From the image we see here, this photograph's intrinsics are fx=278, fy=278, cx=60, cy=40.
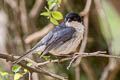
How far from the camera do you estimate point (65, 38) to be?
2941 mm

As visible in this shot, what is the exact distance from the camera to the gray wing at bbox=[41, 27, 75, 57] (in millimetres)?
2809

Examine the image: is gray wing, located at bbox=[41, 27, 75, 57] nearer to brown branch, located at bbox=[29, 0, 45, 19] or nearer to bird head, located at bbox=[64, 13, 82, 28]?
bird head, located at bbox=[64, 13, 82, 28]

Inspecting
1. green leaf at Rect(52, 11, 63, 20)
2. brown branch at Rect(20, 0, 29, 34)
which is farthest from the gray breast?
brown branch at Rect(20, 0, 29, 34)

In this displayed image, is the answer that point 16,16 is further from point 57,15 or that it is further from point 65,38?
point 57,15

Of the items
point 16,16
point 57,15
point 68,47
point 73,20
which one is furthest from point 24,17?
point 57,15

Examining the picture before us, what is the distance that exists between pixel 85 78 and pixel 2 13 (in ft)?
5.37

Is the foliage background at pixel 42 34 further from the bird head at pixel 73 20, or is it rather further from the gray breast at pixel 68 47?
the gray breast at pixel 68 47

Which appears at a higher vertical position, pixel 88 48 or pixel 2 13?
pixel 2 13

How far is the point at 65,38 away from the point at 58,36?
8 cm

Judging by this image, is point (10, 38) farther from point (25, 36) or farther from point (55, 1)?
point (55, 1)

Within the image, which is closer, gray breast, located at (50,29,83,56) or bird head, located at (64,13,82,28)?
gray breast, located at (50,29,83,56)

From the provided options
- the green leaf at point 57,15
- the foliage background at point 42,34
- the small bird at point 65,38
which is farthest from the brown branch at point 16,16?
the green leaf at point 57,15

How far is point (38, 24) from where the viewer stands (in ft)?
15.0

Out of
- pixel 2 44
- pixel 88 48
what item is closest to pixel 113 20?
pixel 88 48
